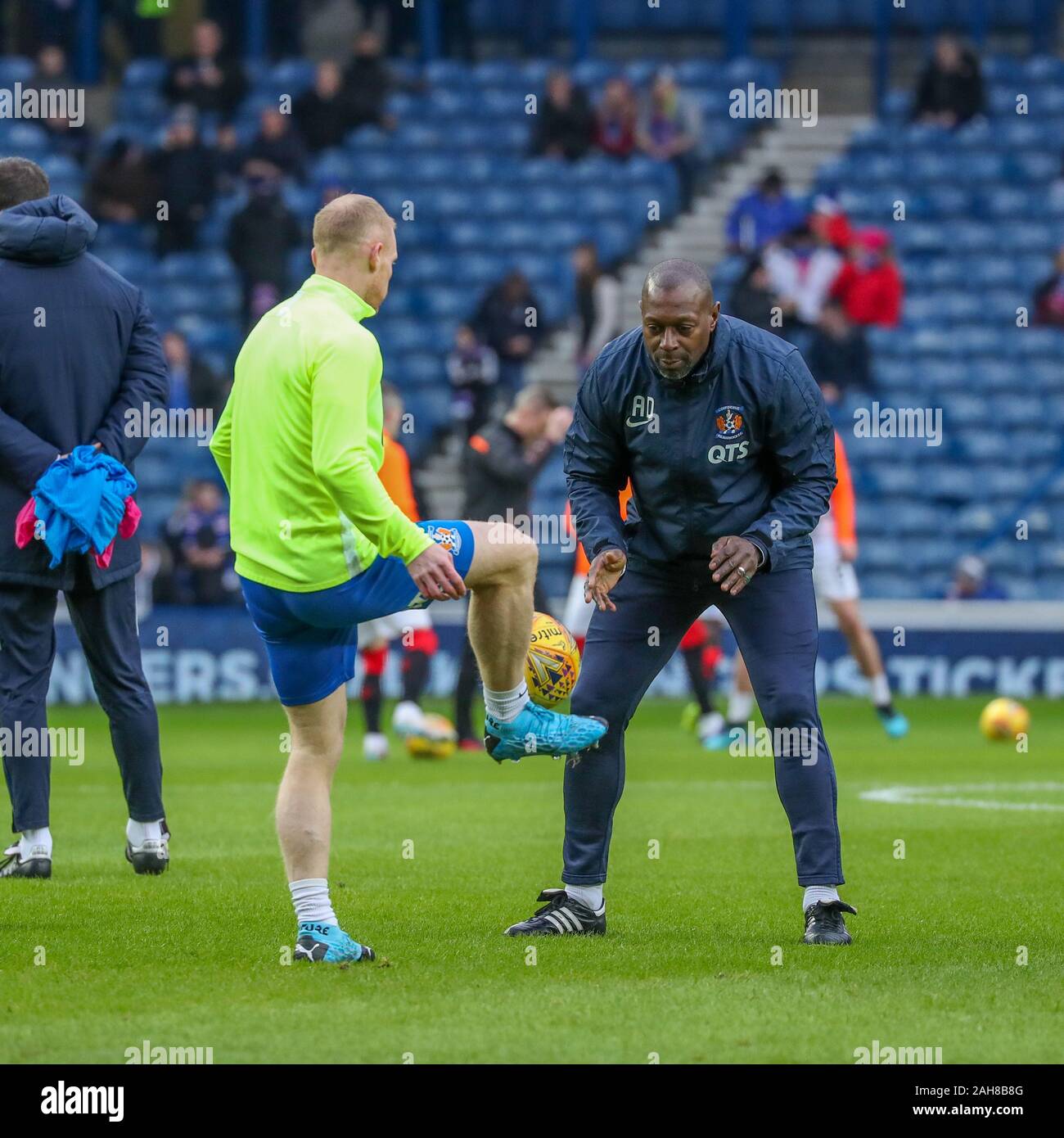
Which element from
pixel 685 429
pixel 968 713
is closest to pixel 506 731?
pixel 685 429

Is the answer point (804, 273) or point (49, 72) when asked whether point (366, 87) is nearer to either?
point (49, 72)

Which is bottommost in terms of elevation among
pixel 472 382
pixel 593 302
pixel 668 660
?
pixel 668 660

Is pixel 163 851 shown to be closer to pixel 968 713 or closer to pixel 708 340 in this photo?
pixel 708 340

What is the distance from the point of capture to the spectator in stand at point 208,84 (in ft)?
84.2

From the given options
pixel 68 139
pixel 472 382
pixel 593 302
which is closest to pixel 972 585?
pixel 593 302

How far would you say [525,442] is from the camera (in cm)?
1404

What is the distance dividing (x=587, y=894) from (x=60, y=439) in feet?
9.12

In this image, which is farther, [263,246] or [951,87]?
[951,87]

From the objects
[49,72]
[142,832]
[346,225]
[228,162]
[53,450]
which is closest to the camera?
[346,225]

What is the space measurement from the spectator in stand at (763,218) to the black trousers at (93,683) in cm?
1675

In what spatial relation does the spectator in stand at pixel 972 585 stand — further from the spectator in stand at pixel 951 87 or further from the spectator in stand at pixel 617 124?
the spectator in stand at pixel 617 124

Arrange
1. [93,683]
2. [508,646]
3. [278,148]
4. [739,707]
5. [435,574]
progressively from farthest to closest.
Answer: [278,148]
[739,707]
[93,683]
[508,646]
[435,574]

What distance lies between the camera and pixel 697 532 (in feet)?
22.2
